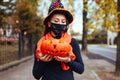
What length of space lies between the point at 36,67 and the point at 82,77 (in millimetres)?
9756

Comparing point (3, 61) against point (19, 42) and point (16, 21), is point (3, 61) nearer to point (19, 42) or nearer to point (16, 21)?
point (19, 42)

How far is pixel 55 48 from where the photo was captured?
3.89m

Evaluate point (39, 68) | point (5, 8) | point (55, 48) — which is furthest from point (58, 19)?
point (5, 8)

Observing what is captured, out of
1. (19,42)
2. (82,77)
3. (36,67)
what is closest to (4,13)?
(19,42)

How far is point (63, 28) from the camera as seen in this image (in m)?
4.08

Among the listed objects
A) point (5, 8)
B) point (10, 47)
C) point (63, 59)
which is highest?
point (5, 8)

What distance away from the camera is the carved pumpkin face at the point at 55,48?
388 centimetres

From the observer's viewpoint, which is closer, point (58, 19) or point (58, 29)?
point (58, 29)

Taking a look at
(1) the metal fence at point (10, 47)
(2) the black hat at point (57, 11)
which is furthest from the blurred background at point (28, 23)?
(2) the black hat at point (57, 11)

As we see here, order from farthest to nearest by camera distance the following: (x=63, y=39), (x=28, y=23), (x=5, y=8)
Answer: (x=28, y=23), (x=5, y=8), (x=63, y=39)

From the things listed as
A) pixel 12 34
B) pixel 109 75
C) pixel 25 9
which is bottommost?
pixel 109 75

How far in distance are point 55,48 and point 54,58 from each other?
0.42 ft

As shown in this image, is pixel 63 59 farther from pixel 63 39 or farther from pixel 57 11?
pixel 57 11

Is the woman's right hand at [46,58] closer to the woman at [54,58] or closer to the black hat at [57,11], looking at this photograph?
the woman at [54,58]
